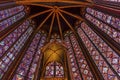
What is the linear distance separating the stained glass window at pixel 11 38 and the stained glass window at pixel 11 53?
167 millimetres

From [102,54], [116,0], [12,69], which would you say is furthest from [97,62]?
[12,69]

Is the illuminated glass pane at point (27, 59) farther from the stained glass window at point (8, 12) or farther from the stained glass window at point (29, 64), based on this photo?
the stained glass window at point (8, 12)

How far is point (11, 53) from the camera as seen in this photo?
11852mm

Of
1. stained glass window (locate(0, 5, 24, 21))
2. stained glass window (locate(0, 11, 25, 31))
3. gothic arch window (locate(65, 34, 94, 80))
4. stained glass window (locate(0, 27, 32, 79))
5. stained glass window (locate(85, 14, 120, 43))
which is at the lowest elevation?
gothic arch window (locate(65, 34, 94, 80))

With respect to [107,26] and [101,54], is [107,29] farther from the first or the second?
[101,54]

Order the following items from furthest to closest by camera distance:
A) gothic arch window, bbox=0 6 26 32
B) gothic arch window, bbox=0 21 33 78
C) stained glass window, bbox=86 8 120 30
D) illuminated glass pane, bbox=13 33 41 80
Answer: gothic arch window, bbox=0 6 26 32, illuminated glass pane, bbox=13 33 41 80, stained glass window, bbox=86 8 120 30, gothic arch window, bbox=0 21 33 78

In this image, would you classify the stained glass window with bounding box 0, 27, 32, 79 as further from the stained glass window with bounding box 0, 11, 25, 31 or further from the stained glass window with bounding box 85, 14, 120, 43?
the stained glass window with bounding box 85, 14, 120, 43

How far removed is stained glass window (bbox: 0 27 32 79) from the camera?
1109 cm

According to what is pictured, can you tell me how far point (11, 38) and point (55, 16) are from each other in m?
3.44

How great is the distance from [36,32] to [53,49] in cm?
591

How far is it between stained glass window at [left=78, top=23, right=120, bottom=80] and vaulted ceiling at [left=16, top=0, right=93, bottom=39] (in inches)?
49.4

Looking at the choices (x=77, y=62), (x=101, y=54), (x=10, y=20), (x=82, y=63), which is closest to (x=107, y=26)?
(x=101, y=54)

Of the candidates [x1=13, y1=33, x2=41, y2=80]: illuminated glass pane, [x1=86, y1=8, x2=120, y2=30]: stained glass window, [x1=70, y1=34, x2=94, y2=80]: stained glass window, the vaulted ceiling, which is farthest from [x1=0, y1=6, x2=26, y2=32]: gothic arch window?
[x1=86, y1=8, x2=120, y2=30]: stained glass window

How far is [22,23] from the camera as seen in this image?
1338 centimetres
